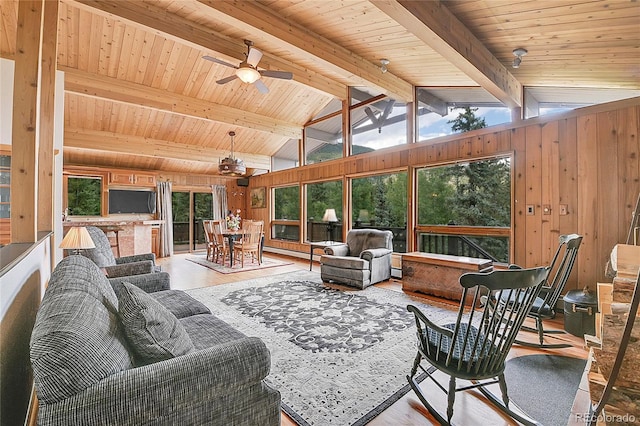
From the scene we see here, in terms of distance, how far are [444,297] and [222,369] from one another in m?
3.69

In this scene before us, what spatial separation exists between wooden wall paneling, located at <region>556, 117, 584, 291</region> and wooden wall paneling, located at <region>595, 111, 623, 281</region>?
21 centimetres

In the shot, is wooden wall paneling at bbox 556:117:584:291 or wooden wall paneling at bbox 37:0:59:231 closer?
wooden wall paneling at bbox 37:0:59:231

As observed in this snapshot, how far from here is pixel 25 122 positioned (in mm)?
2197

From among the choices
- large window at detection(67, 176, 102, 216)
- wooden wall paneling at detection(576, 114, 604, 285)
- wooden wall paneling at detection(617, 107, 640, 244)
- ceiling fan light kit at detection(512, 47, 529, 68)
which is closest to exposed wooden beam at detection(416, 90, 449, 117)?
ceiling fan light kit at detection(512, 47, 529, 68)

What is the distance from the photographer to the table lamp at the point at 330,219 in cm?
643

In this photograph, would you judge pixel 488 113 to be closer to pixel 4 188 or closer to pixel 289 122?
pixel 289 122

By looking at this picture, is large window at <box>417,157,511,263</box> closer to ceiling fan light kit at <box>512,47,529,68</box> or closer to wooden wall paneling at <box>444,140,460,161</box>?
wooden wall paneling at <box>444,140,460,161</box>

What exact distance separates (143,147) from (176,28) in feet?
13.8

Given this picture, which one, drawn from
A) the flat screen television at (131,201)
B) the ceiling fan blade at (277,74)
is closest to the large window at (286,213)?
the flat screen television at (131,201)

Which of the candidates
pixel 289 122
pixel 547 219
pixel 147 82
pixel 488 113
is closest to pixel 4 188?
pixel 147 82

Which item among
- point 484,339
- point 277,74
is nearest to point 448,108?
point 277,74

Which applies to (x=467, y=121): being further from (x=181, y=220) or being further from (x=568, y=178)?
(x=181, y=220)

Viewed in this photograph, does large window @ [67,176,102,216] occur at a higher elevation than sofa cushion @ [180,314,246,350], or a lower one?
higher

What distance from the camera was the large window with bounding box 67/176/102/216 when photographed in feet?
24.9
